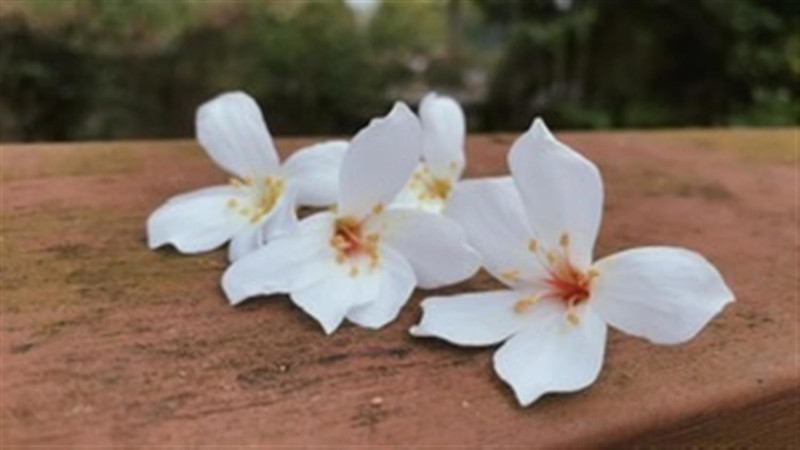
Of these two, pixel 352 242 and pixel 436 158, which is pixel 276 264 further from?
pixel 436 158

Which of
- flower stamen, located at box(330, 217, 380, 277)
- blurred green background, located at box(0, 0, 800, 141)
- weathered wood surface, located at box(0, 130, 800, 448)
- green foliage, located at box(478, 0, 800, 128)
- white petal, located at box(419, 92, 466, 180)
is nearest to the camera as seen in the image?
weathered wood surface, located at box(0, 130, 800, 448)

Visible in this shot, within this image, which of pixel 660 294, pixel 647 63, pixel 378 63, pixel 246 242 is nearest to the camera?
pixel 660 294

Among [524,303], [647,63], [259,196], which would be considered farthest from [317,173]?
[647,63]

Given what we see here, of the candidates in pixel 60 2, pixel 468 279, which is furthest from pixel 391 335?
pixel 60 2

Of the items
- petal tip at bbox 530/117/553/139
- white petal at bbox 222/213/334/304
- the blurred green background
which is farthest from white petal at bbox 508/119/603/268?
the blurred green background

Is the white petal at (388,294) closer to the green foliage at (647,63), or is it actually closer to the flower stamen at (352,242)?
the flower stamen at (352,242)

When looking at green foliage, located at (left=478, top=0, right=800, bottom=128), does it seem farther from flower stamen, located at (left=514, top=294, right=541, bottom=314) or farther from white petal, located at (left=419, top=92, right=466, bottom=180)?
flower stamen, located at (left=514, top=294, right=541, bottom=314)

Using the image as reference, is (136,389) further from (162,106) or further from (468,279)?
(162,106)
